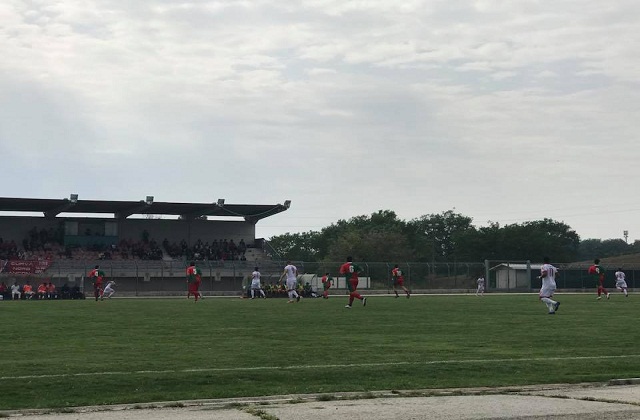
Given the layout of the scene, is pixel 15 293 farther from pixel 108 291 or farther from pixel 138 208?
pixel 138 208

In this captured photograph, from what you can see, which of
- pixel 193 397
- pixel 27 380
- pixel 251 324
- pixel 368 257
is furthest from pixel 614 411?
pixel 368 257

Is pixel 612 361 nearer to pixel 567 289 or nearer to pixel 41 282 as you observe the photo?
pixel 41 282

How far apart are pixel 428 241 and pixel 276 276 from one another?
95.2m

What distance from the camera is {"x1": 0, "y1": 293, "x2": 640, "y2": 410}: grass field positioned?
12320 millimetres

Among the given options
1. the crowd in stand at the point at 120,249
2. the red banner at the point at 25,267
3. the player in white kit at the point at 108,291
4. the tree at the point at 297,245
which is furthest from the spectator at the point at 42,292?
the tree at the point at 297,245

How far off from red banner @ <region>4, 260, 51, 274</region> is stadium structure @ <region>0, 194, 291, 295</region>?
7cm

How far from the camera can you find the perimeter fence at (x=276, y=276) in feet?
230

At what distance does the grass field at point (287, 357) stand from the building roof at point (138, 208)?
55727 mm

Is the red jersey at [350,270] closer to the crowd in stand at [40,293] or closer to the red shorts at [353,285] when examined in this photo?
the red shorts at [353,285]

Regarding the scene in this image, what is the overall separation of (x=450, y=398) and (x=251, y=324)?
1470 cm

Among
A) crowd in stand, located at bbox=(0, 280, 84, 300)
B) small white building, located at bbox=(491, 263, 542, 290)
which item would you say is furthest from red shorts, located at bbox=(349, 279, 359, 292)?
small white building, located at bbox=(491, 263, 542, 290)

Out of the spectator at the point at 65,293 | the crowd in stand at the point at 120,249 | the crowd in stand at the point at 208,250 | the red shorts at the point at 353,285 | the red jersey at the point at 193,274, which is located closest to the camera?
the red shorts at the point at 353,285

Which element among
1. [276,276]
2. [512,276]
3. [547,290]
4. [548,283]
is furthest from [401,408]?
[512,276]

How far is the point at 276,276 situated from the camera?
7612cm
